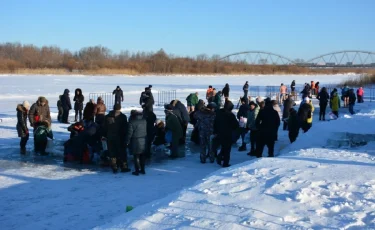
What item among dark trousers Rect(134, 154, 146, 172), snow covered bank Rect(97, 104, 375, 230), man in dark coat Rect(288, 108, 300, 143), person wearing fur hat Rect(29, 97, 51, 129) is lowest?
dark trousers Rect(134, 154, 146, 172)

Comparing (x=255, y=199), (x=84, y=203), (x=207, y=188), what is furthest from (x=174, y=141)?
(x=255, y=199)

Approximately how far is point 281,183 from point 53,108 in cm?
1811

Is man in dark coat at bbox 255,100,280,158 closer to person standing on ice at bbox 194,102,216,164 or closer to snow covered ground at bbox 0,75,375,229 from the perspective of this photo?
snow covered ground at bbox 0,75,375,229

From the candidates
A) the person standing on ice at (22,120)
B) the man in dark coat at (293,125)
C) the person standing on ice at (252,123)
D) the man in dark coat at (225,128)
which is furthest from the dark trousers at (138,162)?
the man in dark coat at (293,125)

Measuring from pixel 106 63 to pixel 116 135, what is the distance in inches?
3349

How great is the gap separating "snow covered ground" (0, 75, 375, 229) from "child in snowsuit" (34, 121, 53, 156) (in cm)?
34

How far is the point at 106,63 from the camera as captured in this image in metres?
92.9

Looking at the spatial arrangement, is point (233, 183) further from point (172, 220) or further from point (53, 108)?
point (53, 108)

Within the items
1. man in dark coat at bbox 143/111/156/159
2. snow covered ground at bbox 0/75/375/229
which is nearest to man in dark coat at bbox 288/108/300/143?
snow covered ground at bbox 0/75/375/229

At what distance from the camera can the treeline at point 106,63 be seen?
3241 inches

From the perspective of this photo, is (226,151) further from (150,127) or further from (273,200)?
(273,200)

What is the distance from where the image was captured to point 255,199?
602 cm

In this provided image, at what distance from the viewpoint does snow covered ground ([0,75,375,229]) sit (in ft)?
17.8

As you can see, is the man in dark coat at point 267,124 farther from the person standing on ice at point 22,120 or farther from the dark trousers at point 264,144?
the person standing on ice at point 22,120
